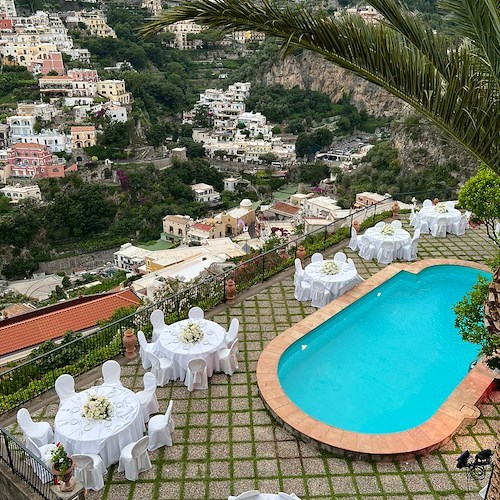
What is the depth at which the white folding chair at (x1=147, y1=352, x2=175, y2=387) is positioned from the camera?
26.2 feet

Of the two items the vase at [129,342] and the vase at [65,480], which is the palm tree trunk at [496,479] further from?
the vase at [129,342]

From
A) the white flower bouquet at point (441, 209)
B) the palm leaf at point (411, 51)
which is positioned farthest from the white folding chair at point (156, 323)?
the white flower bouquet at point (441, 209)

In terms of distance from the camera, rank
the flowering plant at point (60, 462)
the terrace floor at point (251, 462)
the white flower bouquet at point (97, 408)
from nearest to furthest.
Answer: the flowering plant at point (60, 462)
the terrace floor at point (251, 462)
the white flower bouquet at point (97, 408)

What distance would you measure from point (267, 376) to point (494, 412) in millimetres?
3426

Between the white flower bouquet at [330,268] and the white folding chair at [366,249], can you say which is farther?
the white folding chair at [366,249]

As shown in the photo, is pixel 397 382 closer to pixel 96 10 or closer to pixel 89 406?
pixel 89 406

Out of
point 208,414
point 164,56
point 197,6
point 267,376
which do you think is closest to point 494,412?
point 267,376

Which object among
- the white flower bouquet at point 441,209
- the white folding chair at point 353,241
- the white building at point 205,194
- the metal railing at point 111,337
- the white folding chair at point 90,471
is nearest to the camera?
the white folding chair at point 90,471

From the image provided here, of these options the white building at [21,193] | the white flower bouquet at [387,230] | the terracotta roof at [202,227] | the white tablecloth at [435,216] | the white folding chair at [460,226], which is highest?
the white flower bouquet at [387,230]

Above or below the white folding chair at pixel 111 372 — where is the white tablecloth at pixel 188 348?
below

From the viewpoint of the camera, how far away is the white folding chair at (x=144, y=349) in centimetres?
821

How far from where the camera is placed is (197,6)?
13.2ft

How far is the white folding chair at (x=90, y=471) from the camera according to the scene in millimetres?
5906

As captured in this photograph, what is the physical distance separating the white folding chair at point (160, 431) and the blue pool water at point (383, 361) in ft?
7.20
